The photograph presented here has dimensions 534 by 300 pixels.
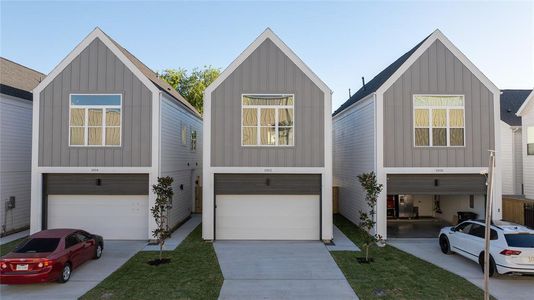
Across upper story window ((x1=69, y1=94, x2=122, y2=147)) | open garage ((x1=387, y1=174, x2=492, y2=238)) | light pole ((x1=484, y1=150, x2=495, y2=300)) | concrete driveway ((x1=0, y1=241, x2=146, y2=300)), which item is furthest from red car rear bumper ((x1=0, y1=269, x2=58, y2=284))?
open garage ((x1=387, y1=174, x2=492, y2=238))

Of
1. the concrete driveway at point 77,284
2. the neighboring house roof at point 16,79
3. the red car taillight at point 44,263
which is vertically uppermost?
the neighboring house roof at point 16,79

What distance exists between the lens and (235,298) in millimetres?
8133

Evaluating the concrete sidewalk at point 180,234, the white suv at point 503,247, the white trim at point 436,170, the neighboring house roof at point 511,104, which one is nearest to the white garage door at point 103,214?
the concrete sidewalk at point 180,234

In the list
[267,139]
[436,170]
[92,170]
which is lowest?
[92,170]

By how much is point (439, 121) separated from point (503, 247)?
6.27 meters

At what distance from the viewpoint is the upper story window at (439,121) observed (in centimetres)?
1409

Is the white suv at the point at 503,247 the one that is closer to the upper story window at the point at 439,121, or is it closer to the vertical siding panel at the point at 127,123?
the upper story window at the point at 439,121

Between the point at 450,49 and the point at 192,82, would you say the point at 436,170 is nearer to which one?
the point at 450,49

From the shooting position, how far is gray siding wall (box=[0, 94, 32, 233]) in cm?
1480

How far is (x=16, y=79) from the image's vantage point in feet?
55.8

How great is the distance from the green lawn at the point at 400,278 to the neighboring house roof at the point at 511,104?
40.6 feet

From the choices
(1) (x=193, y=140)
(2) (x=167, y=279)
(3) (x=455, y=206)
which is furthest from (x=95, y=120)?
(3) (x=455, y=206)

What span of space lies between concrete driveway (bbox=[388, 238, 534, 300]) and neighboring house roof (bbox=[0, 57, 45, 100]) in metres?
17.8

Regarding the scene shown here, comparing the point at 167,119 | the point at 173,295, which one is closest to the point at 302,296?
the point at 173,295
